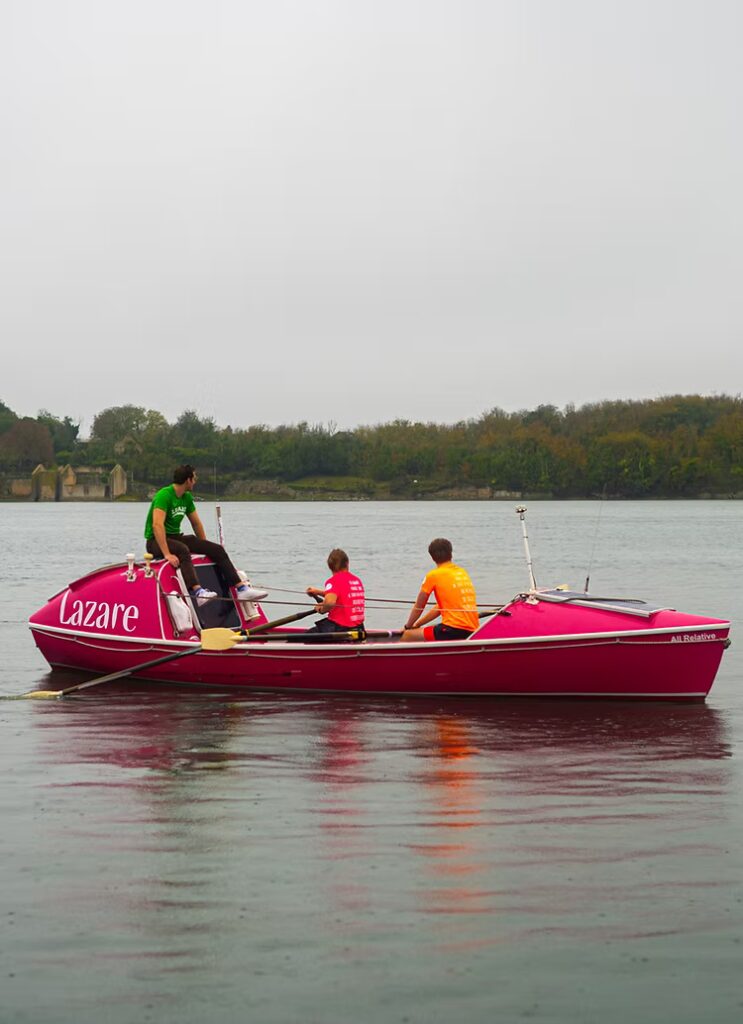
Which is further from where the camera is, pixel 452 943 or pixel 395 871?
pixel 395 871

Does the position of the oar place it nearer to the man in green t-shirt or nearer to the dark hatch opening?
the man in green t-shirt

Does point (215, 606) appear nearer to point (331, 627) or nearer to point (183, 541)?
point (183, 541)

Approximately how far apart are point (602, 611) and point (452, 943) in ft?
24.7

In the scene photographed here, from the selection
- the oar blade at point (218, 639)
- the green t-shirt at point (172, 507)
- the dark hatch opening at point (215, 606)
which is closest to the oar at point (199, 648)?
the oar blade at point (218, 639)

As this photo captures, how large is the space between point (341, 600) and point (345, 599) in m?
0.05

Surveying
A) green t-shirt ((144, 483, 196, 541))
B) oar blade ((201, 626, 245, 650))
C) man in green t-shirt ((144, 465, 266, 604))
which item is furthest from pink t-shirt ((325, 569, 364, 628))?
green t-shirt ((144, 483, 196, 541))

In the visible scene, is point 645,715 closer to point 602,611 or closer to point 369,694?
point 602,611

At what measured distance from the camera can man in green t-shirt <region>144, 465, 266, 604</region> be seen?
51.1ft

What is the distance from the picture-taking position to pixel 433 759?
1145 centimetres

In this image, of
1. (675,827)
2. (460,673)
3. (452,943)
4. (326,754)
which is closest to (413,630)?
(460,673)

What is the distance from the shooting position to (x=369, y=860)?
8.08m

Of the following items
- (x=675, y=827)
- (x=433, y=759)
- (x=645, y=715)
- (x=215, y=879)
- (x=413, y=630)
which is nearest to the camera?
(x=215, y=879)

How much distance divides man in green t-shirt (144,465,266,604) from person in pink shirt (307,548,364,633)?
144cm

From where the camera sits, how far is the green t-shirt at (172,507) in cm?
1580
